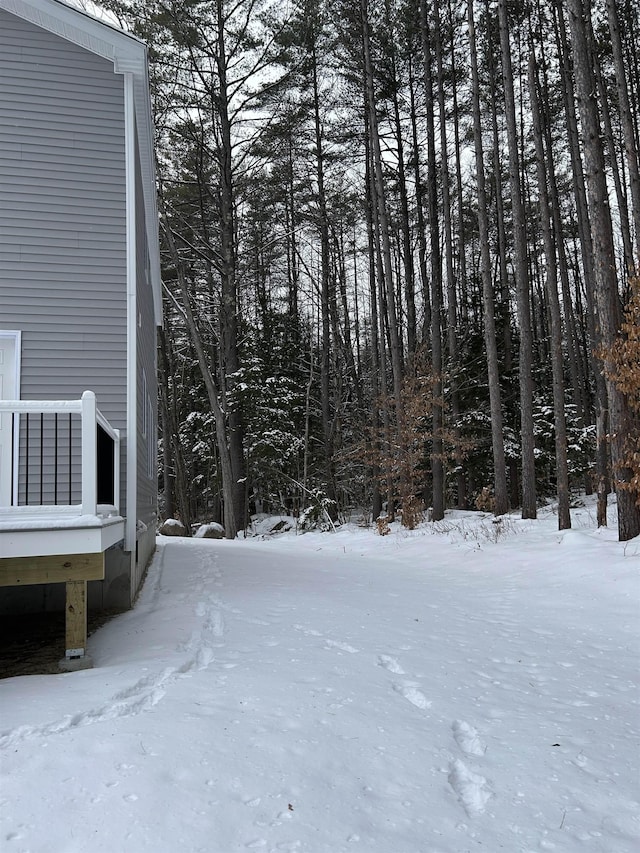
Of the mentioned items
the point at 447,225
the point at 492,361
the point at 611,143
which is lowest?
the point at 492,361

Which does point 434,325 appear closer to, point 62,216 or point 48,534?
point 62,216

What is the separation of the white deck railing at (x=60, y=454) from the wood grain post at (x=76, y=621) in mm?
522

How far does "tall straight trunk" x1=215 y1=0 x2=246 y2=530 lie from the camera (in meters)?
16.2

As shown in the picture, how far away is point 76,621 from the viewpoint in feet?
13.8

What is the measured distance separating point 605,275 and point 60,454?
22.1 ft

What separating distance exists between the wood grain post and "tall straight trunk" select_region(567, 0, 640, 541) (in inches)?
236

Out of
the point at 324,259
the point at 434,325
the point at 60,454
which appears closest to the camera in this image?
the point at 60,454

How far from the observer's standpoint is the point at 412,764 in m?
2.69

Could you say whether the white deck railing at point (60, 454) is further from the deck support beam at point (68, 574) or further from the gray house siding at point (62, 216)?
the gray house siding at point (62, 216)

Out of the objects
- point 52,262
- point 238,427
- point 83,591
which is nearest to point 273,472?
point 238,427

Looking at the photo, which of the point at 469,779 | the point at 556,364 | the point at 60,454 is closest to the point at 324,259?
the point at 556,364

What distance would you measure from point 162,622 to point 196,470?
20827mm

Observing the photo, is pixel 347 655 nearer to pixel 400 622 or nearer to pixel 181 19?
pixel 400 622

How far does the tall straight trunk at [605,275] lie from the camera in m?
7.59
